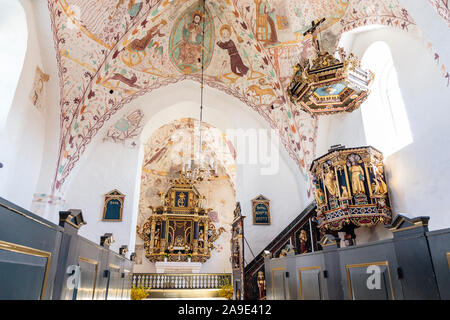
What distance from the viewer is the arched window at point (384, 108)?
721 centimetres

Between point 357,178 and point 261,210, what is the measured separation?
14.0ft

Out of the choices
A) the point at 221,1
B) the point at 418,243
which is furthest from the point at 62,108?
the point at 418,243

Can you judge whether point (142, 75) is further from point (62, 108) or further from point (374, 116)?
point (374, 116)

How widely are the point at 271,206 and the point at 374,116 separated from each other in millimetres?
4330

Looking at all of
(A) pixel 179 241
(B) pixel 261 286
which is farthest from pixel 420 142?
(A) pixel 179 241

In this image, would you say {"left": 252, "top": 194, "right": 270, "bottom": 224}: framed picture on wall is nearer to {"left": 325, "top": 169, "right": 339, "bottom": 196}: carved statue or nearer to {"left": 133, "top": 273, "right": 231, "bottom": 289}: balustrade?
{"left": 133, "top": 273, "right": 231, "bottom": 289}: balustrade

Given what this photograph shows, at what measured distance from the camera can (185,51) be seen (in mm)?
10633

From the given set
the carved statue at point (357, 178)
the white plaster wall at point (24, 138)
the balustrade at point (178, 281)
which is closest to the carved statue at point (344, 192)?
the carved statue at point (357, 178)

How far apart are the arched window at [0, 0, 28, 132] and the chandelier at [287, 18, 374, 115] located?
20.2ft

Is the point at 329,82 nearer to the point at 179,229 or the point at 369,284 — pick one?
the point at 369,284

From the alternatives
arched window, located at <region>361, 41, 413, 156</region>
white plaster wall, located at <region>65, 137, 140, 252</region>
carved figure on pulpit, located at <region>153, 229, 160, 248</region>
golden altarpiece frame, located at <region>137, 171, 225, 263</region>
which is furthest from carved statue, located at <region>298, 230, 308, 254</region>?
carved figure on pulpit, located at <region>153, 229, 160, 248</region>

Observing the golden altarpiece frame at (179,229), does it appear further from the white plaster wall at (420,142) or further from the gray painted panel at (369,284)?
the gray painted panel at (369,284)

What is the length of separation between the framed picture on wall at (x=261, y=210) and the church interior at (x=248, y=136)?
8 centimetres
